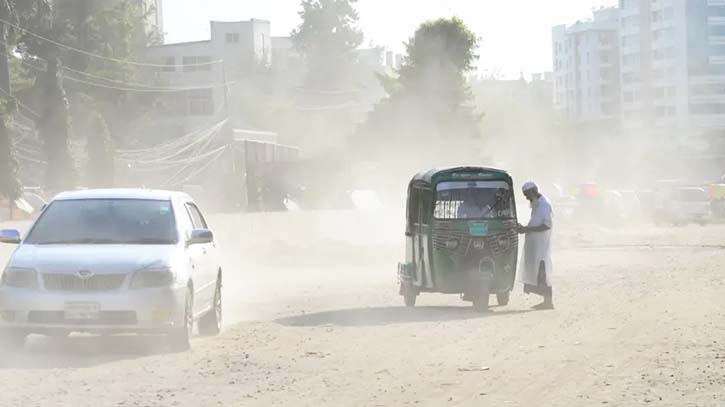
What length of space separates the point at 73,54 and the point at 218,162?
40.4 ft

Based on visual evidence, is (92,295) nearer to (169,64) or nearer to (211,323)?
(211,323)

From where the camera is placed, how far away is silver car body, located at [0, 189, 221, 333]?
45.2 feet

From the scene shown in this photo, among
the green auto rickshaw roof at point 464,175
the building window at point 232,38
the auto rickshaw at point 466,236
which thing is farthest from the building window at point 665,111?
the auto rickshaw at point 466,236

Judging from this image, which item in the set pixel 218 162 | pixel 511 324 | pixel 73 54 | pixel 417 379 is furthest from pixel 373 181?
pixel 417 379

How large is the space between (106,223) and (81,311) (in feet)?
5.49

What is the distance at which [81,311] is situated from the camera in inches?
541

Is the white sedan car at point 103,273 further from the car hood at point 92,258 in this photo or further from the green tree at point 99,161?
the green tree at point 99,161

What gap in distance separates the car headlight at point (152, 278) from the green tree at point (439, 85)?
2430 inches

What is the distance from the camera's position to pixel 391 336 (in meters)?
16.0

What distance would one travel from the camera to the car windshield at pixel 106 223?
49.0 feet

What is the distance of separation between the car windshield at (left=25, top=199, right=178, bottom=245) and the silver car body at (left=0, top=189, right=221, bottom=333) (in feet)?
1.62

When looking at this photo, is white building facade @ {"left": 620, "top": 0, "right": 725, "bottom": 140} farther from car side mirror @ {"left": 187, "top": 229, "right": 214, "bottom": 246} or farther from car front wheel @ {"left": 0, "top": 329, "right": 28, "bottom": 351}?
car front wheel @ {"left": 0, "top": 329, "right": 28, "bottom": 351}

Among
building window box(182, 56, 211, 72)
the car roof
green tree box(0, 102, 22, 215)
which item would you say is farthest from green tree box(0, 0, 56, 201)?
building window box(182, 56, 211, 72)

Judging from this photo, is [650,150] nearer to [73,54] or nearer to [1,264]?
[73,54]
